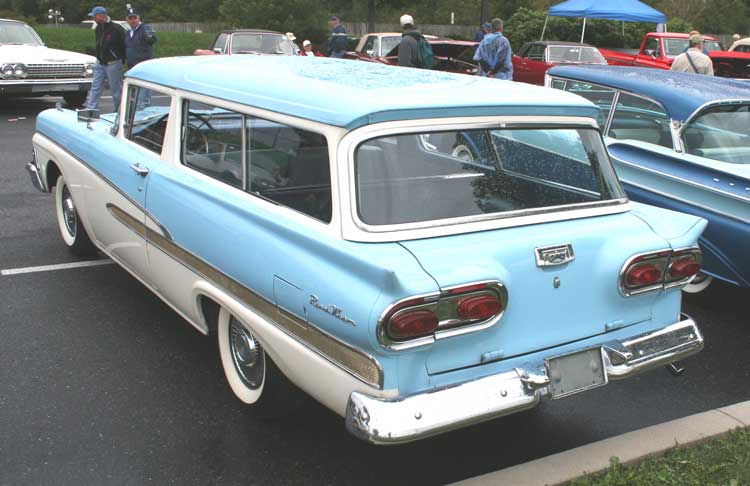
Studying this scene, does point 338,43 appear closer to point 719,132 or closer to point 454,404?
point 719,132

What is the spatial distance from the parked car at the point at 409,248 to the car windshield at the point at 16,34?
11483mm

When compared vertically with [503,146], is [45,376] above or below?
below

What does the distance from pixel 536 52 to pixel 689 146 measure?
43.1ft

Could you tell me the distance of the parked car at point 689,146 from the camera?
4.93 metres

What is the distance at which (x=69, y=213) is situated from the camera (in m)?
6.07

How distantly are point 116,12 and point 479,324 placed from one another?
67815 mm

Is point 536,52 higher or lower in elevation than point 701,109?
lower

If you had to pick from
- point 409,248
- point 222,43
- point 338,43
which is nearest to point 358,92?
point 409,248

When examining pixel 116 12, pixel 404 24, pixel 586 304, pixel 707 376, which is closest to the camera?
pixel 586 304

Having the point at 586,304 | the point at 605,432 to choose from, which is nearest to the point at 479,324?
the point at 586,304

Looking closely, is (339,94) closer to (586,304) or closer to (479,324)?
(479,324)

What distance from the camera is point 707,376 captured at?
4469 mm

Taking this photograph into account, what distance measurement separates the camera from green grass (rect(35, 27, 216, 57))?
31438mm

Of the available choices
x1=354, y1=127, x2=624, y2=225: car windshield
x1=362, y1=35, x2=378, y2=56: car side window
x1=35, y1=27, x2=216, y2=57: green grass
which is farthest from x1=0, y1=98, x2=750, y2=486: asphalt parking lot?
x1=35, y1=27, x2=216, y2=57: green grass
